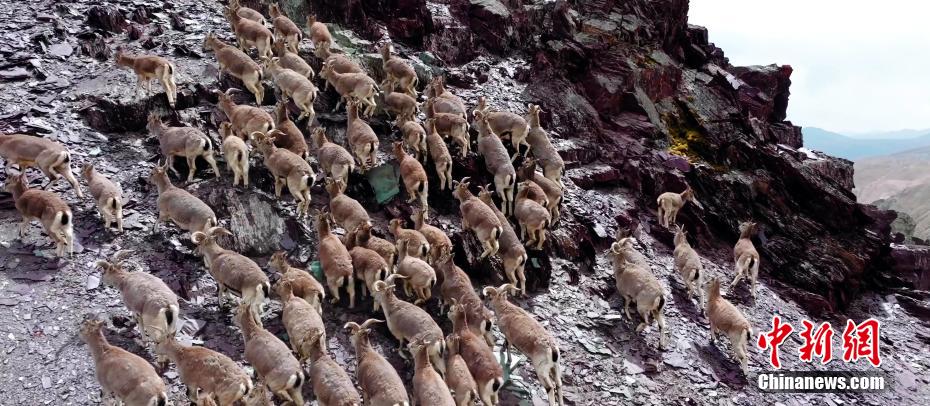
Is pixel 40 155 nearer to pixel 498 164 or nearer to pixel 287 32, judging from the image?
pixel 287 32

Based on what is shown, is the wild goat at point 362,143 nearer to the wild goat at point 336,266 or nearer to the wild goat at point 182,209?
the wild goat at point 336,266

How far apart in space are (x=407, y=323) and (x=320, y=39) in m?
12.3

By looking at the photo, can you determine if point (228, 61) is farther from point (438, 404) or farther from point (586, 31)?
point (586, 31)

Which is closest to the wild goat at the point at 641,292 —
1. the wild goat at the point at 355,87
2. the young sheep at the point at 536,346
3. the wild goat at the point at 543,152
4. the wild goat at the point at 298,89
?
the young sheep at the point at 536,346

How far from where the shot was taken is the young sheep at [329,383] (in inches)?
394

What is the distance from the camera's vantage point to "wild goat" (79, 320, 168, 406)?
30.9 ft

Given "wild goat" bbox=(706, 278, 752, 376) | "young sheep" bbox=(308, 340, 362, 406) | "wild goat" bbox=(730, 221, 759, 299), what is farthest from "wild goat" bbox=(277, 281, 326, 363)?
"wild goat" bbox=(730, 221, 759, 299)

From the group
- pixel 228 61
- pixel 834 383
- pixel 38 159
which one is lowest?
pixel 834 383

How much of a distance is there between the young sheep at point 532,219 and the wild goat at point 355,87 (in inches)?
198

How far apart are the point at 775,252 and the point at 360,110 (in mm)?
14578

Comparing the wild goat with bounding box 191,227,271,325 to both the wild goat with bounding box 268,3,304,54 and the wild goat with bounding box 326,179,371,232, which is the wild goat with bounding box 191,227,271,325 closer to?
the wild goat with bounding box 326,179,371,232

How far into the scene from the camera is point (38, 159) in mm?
14367

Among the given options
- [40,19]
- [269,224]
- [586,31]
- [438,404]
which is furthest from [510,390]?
[586,31]

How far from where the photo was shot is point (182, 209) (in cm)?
1377
